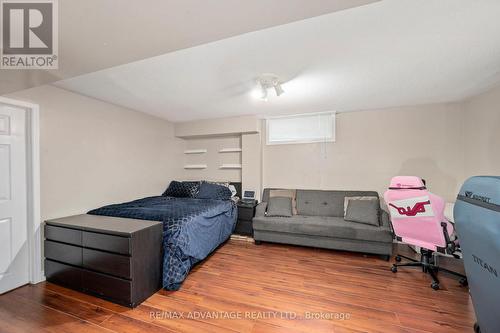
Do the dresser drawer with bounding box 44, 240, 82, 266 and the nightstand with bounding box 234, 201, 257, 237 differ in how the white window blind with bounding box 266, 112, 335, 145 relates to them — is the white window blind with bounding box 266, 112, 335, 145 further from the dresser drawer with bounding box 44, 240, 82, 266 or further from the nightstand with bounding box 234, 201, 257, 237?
the dresser drawer with bounding box 44, 240, 82, 266

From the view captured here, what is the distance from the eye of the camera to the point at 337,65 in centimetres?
198

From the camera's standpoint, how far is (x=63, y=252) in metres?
2.14

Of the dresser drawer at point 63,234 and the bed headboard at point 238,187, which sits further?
the bed headboard at point 238,187

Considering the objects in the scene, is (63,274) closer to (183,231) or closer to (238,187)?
(183,231)

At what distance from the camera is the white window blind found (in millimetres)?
3744

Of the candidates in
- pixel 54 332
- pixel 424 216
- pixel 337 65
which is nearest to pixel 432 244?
pixel 424 216

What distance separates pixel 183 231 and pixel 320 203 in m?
2.39

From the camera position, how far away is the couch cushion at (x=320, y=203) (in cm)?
352

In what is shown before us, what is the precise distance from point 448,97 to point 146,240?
14.1 feet

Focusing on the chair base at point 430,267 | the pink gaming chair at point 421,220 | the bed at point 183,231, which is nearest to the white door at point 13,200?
the bed at point 183,231

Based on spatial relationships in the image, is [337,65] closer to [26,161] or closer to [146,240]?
[146,240]

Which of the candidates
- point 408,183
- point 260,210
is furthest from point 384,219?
point 260,210

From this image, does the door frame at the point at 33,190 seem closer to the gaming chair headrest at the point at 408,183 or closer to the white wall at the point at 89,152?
the white wall at the point at 89,152

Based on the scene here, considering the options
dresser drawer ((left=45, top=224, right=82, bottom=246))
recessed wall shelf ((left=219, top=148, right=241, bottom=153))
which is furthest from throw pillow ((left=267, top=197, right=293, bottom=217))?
dresser drawer ((left=45, top=224, right=82, bottom=246))
